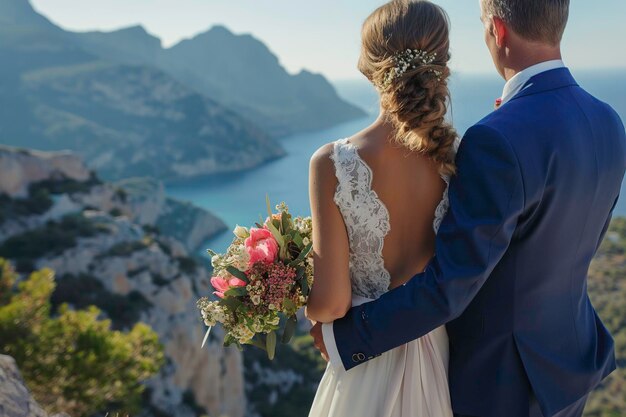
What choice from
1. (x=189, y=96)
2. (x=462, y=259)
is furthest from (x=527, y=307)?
(x=189, y=96)

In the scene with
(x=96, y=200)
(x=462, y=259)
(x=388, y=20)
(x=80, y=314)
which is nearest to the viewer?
(x=462, y=259)

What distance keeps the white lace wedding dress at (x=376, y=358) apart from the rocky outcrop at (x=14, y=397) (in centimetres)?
140

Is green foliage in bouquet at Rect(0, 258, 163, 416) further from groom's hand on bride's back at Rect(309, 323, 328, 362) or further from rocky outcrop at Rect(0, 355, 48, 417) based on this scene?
groom's hand on bride's back at Rect(309, 323, 328, 362)

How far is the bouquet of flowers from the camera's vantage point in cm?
238

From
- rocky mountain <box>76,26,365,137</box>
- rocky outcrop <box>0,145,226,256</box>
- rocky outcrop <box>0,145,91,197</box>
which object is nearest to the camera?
rocky outcrop <box>0,145,226,256</box>

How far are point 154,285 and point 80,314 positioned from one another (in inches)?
495

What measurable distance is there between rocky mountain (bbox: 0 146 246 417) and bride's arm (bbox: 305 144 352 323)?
15.2 metres

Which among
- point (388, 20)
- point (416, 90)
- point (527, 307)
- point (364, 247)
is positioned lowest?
point (527, 307)

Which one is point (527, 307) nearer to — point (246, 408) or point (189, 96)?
point (246, 408)

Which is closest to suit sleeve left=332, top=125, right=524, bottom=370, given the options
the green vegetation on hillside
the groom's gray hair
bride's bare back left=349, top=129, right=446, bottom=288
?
bride's bare back left=349, top=129, right=446, bottom=288

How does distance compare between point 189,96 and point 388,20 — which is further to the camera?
point 189,96

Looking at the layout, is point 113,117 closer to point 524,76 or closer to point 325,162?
point 325,162

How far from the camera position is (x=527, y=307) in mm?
2010

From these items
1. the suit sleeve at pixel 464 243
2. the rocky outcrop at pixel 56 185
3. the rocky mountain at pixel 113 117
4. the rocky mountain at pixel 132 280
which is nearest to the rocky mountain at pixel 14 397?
the suit sleeve at pixel 464 243
